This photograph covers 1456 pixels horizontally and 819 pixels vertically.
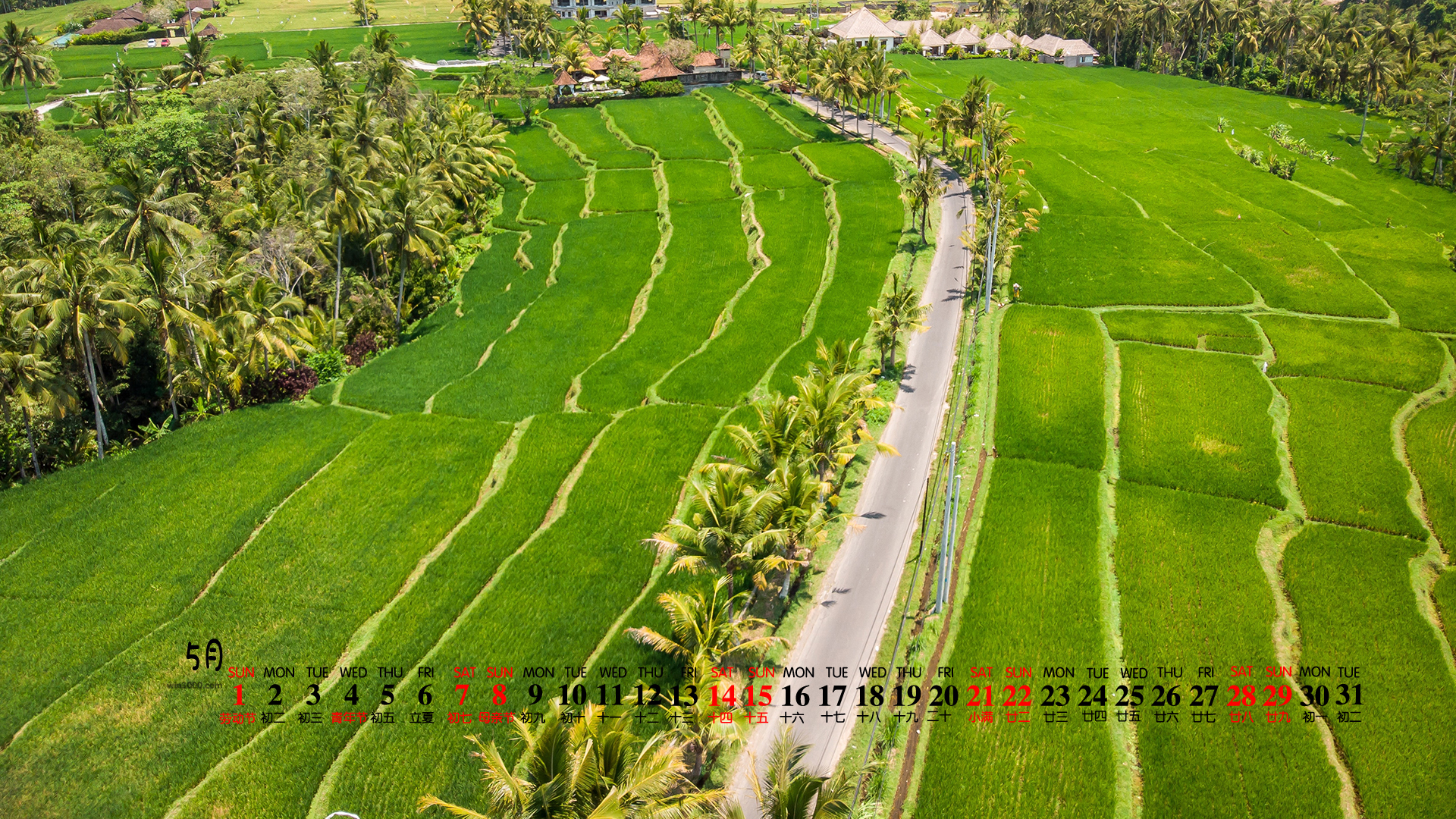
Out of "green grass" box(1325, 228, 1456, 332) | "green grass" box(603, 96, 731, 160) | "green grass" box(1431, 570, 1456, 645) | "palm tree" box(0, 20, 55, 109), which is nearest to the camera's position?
"green grass" box(1431, 570, 1456, 645)

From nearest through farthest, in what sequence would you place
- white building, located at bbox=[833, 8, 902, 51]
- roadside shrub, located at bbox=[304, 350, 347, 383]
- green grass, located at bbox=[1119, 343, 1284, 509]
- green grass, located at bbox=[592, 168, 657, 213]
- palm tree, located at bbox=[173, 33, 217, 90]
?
green grass, located at bbox=[1119, 343, 1284, 509]
roadside shrub, located at bbox=[304, 350, 347, 383]
green grass, located at bbox=[592, 168, 657, 213]
palm tree, located at bbox=[173, 33, 217, 90]
white building, located at bbox=[833, 8, 902, 51]

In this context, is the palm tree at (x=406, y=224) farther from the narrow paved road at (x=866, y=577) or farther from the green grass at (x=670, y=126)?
the green grass at (x=670, y=126)

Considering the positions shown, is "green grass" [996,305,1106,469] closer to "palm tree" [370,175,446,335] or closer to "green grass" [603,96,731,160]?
"palm tree" [370,175,446,335]

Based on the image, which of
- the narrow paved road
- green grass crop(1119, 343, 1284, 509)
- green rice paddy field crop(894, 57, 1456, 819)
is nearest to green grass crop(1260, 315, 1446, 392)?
green rice paddy field crop(894, 57, 1456, 819)

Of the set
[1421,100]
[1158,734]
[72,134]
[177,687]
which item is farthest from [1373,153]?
[72,134]

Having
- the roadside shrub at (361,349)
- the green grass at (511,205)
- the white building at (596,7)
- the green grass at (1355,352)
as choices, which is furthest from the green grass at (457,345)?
the white building at (596,7)

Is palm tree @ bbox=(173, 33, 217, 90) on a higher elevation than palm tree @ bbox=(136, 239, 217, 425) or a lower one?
higher

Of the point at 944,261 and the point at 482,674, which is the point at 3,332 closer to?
the point at 482,674
